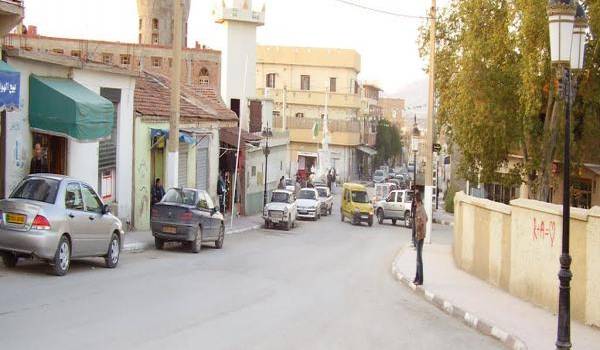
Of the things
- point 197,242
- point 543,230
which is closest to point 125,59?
point 197,242

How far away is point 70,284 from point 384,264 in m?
13.6

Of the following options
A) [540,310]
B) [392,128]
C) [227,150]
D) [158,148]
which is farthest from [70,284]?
[392,128]

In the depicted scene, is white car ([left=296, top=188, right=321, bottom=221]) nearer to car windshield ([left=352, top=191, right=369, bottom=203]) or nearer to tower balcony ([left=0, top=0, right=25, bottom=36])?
car windshield ([left=352, top=191, right=369, bottom=203])

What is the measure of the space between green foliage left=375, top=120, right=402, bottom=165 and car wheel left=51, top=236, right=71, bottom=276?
112991 millimetres

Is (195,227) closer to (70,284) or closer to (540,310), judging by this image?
(70,284)

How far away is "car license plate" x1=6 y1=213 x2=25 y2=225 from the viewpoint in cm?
1524

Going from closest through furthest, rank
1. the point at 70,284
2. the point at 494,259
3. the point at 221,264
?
the point at 70,284
the point at 494,259
the point at 221,264

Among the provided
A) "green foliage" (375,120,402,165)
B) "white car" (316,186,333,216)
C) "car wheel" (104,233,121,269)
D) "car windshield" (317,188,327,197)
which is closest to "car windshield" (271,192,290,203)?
"white car" (316,186,333,216)

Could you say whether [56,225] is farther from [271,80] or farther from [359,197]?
[271,80]

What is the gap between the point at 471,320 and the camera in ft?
46.3

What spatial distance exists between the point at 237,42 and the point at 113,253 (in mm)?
41055

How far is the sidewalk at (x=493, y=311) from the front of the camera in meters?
12.2

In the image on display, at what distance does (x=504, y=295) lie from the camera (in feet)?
57.7

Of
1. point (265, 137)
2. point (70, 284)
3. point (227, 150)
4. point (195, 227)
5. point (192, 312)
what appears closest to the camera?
point (192, 312)
